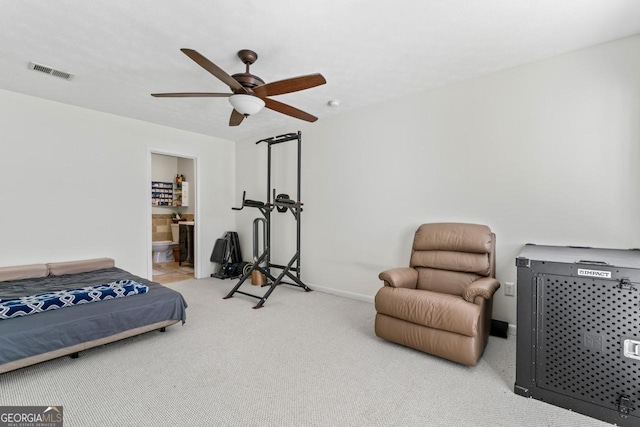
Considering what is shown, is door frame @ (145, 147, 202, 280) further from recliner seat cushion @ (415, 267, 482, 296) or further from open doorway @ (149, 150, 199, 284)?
recliner seat cushion @ (415, 267, 482, 296)

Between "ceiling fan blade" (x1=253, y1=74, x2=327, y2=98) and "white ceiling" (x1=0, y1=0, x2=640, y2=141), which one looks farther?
"ceiling fan blade" (x1=253, y1=74, x2=327, y2=98)

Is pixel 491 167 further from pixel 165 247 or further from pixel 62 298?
pixel 165 247

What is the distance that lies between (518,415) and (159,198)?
7.10m

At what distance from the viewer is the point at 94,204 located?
412cm

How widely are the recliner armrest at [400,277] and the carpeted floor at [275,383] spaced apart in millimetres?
536

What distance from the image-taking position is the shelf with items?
6.75 metres

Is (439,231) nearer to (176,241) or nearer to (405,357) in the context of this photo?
(405,357)

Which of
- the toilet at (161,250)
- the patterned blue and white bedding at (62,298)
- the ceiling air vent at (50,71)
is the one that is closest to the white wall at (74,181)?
the ceiling air vent at (50,71)

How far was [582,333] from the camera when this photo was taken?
181cm

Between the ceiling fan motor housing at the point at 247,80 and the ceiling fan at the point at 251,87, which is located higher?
the ceiling fan motor housing at the point at 247,80

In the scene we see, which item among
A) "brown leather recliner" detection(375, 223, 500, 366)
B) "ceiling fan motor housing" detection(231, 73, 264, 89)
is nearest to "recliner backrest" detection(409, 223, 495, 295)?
"brown leather recliner" detection(375, 223, 500, 366)

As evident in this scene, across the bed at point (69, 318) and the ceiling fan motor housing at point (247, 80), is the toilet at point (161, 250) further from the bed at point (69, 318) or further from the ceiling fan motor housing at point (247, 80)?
the ceiling fan motor housing at point (247, 80)

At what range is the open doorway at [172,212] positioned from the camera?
21.7 ft

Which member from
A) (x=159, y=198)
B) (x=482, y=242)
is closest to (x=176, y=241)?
(x=159, y=198)
